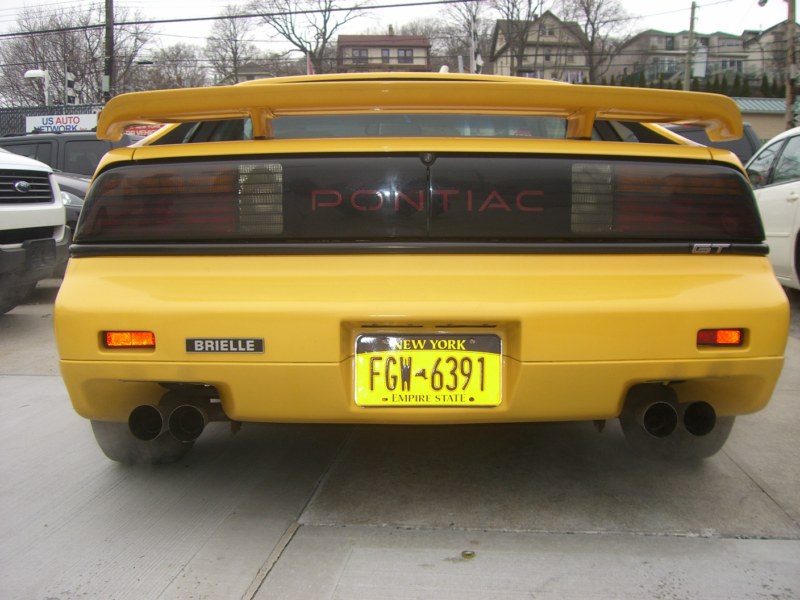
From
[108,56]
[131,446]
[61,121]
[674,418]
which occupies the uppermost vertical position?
[108,56]

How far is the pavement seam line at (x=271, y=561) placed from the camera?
1969 millimetres

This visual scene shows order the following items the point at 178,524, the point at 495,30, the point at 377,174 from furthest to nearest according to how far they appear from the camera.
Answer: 1. the point at 495,30
2. the point at 178,524
3. the point at 377,174

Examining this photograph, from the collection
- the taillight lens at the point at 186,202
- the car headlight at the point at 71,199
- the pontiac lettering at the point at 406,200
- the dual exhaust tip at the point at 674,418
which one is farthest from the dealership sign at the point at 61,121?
the dual exhaust tip at the point at 674,418

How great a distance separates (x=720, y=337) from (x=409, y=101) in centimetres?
123

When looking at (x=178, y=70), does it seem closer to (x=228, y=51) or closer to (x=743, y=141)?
(x=228, y=51)

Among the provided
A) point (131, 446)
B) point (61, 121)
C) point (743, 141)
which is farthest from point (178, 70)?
point (131, 446)

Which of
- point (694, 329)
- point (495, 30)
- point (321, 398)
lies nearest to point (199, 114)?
→ point (321, 398)

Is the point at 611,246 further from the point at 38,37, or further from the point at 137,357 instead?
the point at 38,37

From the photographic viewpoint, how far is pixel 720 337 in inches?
84.4

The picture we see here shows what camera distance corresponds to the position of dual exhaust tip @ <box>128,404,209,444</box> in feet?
7.48

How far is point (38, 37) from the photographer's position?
43562mm

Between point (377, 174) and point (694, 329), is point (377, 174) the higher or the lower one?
the higher one

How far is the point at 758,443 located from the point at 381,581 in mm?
2089

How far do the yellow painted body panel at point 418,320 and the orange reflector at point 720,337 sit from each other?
0.9 inches
